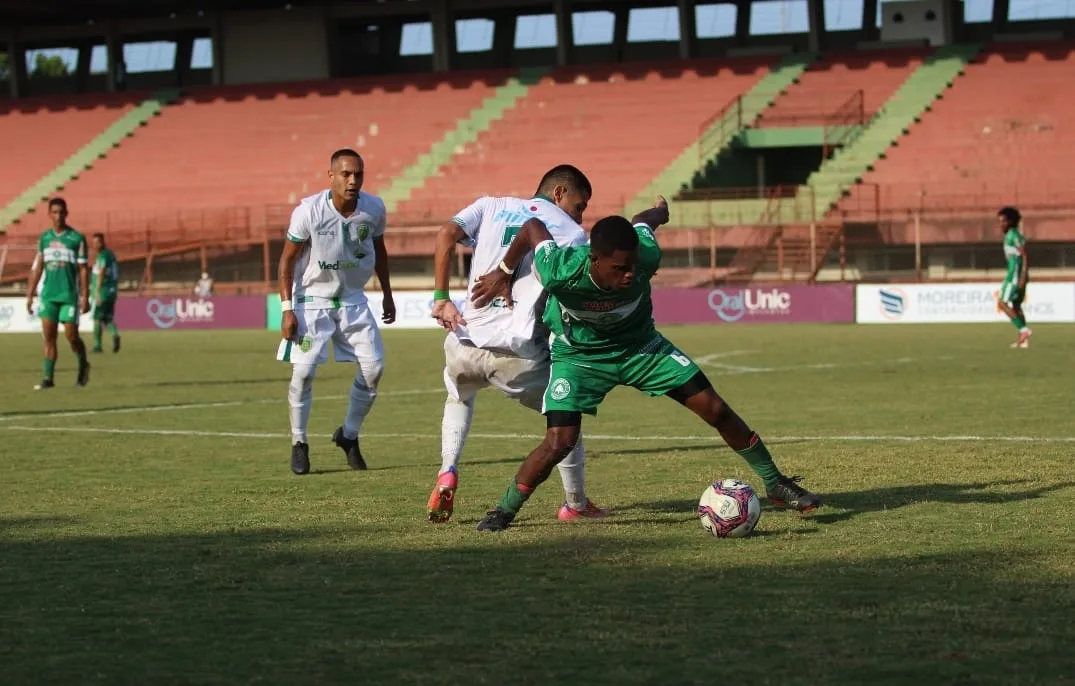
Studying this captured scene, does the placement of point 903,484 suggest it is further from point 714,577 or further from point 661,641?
point 661,641

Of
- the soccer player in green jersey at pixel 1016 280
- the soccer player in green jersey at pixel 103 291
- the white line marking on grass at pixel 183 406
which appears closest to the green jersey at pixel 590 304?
the white line marking on grass at pixel 183 406

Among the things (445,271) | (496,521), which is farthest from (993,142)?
(496,521)

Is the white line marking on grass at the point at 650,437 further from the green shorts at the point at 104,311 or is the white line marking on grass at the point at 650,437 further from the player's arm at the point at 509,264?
the green shorts at the point at 104,311

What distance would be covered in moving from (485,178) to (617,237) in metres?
40.2

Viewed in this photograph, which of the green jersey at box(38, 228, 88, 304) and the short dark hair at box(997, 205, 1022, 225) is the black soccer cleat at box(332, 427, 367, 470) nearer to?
the green jersey at box(38, 228, 88, 304)

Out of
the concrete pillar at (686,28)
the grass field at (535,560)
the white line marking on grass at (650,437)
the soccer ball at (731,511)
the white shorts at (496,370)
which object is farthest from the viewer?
the concrete pillar at (686,28)

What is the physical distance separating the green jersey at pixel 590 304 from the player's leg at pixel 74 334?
12257 millimetres

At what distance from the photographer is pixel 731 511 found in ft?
23.2

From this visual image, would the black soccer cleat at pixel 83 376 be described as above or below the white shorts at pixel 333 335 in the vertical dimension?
below

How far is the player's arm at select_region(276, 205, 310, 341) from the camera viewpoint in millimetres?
10094

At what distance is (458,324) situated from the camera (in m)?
7.69

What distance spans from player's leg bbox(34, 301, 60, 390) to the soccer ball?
42.1 feet

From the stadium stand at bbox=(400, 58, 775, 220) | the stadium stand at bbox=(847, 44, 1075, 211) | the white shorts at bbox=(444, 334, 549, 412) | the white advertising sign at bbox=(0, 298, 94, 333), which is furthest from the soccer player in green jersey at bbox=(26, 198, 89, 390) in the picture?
the stadium stand at bbox=(847, 44, 1075, 211)

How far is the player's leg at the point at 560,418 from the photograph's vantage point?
731 cm
